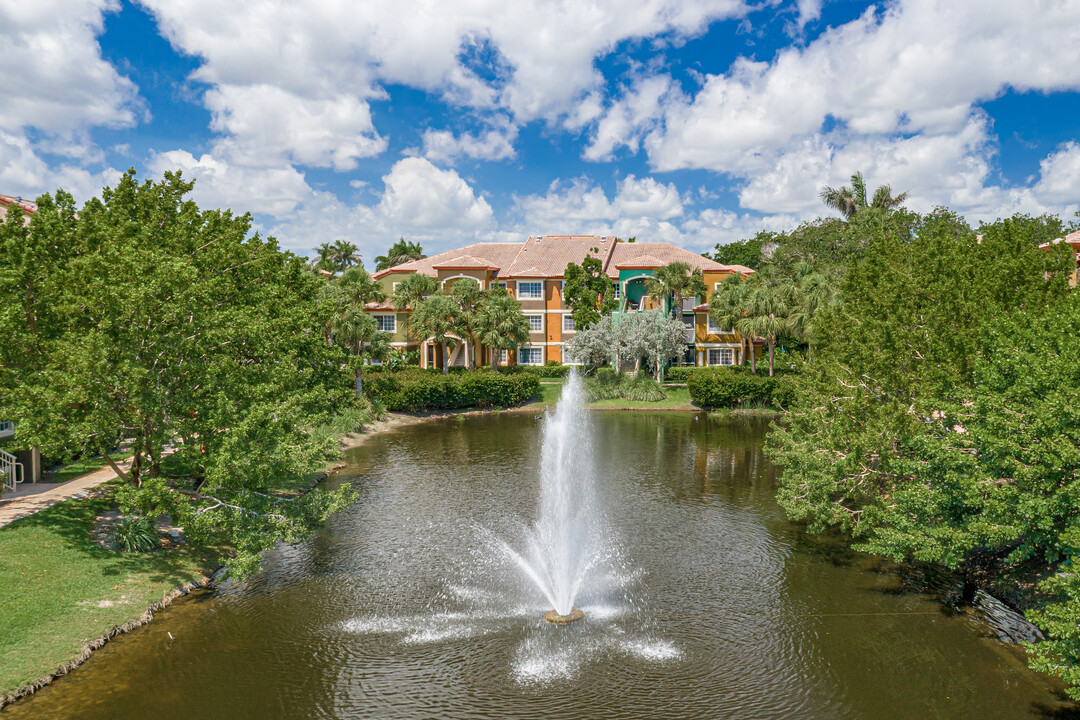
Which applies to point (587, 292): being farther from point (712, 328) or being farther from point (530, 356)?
point (712, 328)

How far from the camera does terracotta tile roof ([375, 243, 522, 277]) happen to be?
71188mm

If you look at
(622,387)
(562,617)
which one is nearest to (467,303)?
(622,387)

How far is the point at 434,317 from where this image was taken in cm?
5394

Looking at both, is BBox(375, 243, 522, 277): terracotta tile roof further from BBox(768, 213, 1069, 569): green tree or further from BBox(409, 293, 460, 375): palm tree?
BBox(768, 213, 1069, 569): green tree

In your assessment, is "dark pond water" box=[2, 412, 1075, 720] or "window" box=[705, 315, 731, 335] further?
"window" box=[705, 315, 731, 335]

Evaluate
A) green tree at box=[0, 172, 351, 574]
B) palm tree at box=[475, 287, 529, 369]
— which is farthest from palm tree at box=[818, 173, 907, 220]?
green tree at box=[0, 172, 351, 574]

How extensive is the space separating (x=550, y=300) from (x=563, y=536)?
1846 inches

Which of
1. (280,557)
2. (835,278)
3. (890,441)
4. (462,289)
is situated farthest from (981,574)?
(462,289)

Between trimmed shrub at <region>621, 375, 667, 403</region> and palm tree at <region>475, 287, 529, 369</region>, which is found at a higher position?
palm tree at <region>475, 287, 529, 369</region>

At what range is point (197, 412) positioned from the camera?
61.3 feet

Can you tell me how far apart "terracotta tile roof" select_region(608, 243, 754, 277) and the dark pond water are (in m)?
43.4

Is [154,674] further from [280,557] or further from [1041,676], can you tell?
[1041,676]

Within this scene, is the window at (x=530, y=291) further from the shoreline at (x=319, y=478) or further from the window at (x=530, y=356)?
the shoreline at (x=319, y=478)

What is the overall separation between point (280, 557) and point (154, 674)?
7122mm
